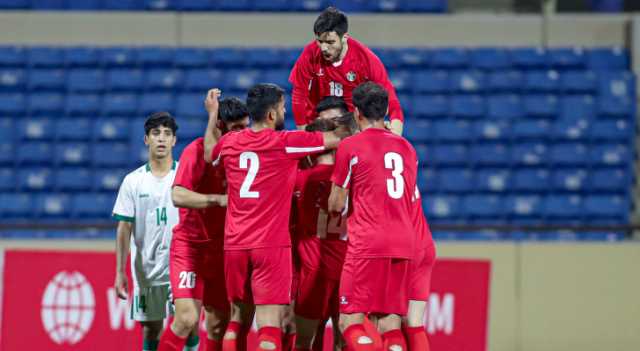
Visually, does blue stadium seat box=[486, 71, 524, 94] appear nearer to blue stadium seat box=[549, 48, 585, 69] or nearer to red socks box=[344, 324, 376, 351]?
blue stadium seat box=[549, 48, 585, 69]

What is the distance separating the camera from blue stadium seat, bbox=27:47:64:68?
12.4 m

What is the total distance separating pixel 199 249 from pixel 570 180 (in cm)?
614

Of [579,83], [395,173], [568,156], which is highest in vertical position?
[579,83]

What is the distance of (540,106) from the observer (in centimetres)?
1207

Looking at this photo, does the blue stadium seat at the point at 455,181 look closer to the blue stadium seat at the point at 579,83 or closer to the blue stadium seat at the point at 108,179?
the blue stadium seat at the point at 579,83

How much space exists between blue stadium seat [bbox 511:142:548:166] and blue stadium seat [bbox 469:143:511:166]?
8cm

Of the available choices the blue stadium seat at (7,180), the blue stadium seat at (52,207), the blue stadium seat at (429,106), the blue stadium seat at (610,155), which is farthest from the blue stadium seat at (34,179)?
the blue stadium seat at (610,155)

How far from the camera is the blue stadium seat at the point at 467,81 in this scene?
1217 cm

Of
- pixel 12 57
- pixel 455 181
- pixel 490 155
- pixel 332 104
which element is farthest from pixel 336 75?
pixel 12 57

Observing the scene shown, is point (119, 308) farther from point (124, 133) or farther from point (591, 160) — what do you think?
point (591, 160)

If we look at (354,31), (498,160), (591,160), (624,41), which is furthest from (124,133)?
(624,41)

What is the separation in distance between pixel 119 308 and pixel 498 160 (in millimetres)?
4827

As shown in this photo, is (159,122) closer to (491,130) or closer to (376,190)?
(376,190)

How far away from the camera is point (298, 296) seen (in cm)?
647
